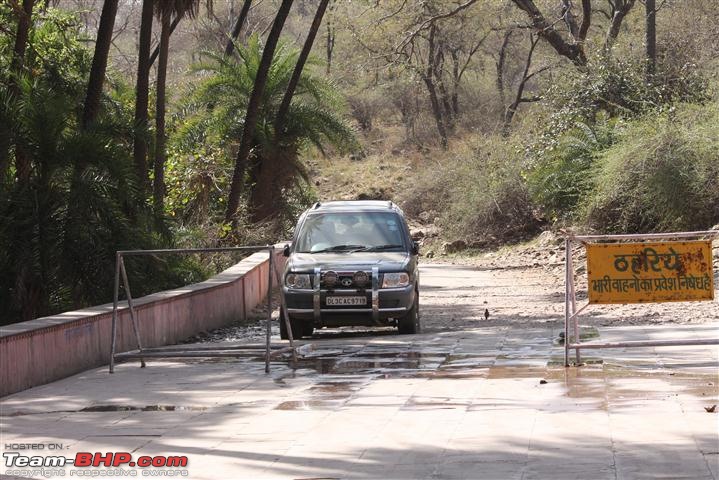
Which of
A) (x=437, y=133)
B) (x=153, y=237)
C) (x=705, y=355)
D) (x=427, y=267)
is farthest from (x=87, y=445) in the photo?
(x=437, y=133)

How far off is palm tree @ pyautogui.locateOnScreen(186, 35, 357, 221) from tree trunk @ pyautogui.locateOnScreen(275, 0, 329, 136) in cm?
29

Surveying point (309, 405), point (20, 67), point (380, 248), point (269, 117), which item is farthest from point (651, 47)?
point (309, 405)

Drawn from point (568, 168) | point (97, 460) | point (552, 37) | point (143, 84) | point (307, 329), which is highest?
point (552, 37)

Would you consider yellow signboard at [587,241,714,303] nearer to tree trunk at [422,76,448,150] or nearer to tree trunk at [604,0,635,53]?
tree trunk at [604,0,635,53]

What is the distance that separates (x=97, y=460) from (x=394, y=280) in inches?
321

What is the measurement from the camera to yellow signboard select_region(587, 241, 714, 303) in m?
11.0

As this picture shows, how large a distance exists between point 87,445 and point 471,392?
345 cm

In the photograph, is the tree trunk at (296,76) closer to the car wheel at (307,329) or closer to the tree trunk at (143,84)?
the tree trunk at (143,84)

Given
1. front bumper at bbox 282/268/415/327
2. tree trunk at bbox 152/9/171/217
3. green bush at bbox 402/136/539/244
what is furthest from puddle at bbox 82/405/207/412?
green bush at bbox 402/136/539/244

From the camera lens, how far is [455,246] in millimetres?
39844

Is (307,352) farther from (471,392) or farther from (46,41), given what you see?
(46,41)

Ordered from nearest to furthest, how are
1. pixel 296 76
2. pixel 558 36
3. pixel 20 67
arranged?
1. pixel 20 67
2. pixel 296 76
3. pixel 558 36

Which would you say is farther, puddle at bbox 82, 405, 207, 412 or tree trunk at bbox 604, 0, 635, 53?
tree trunk at bbox 604, 0, 635, 53

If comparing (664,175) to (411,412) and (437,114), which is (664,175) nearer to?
(411,412)
